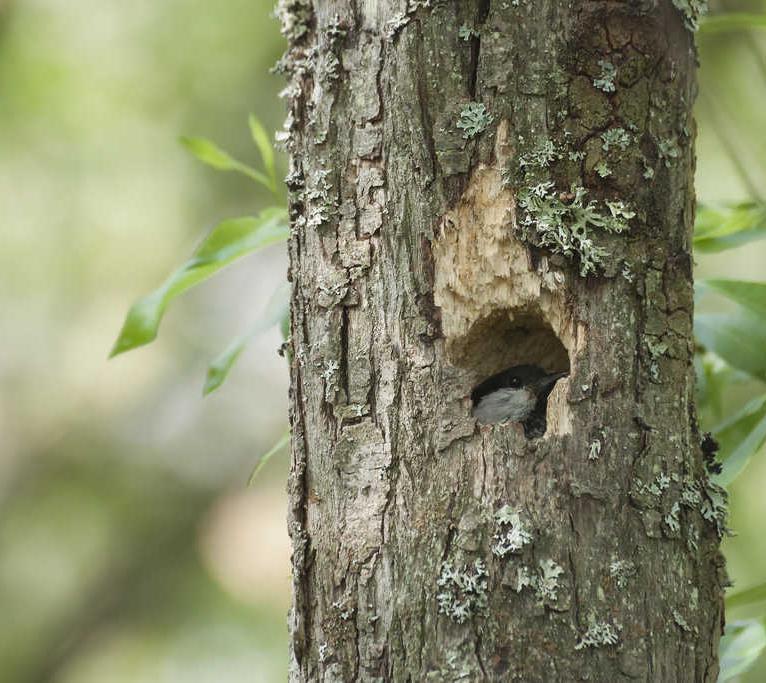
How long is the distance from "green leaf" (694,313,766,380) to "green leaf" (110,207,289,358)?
1.20 meters

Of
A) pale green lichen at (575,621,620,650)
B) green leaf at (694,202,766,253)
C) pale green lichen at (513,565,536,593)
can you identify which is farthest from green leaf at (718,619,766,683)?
green leaf at (694,202,766,253)

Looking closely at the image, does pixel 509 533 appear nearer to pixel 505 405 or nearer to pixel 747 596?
pixel 505 405

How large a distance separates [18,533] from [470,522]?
179 inches

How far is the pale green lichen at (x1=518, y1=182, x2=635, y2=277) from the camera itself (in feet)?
7.04

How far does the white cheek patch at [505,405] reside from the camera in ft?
8.26

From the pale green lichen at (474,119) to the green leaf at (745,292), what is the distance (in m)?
0.93

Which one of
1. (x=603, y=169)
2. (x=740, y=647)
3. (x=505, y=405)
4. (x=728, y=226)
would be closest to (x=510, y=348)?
(x=505, y=405)

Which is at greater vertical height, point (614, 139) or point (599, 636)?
point (614, 139)

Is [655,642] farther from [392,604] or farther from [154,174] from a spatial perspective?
[154,174]

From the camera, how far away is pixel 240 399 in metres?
5.89

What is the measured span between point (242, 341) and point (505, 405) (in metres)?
0.76

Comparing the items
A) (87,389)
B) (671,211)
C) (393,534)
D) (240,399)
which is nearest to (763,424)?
(671,211)

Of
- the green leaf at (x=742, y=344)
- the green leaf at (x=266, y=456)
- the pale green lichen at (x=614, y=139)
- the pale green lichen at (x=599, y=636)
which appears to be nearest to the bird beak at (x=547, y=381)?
the green leaf at (x=742, y=344)

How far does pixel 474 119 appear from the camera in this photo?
2.17m
